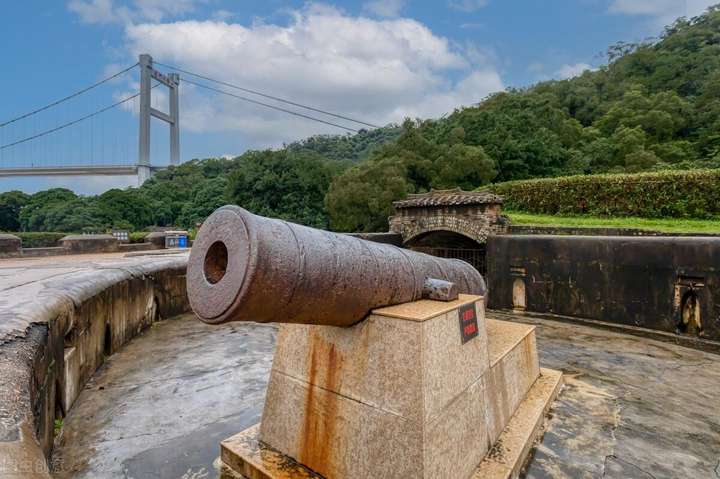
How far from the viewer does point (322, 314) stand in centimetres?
182

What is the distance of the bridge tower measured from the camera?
51250 millimetres

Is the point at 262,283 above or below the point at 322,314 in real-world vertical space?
above

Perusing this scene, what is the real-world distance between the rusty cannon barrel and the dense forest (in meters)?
15.0

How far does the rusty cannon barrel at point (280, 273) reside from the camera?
142 cm

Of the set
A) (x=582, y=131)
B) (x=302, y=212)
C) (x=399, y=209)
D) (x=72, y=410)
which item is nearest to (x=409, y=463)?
(x=72, y=410)

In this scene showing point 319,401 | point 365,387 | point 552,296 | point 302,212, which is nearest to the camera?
point 365,387

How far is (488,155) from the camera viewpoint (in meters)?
20.9

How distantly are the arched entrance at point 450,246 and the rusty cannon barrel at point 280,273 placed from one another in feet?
28.0

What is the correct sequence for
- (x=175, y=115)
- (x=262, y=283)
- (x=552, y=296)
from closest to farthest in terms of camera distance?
(x=262, y=283)
(x=552, y=296)
(x=175, y=115)

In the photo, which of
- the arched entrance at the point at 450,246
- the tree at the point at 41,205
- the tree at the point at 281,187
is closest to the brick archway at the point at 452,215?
the arched entrance at the point at 450,246

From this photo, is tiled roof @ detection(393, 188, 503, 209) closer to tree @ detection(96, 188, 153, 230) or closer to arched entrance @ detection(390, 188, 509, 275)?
arched entrance @ detection(390, 188, 509, 275)

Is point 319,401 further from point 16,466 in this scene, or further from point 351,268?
point 16,466

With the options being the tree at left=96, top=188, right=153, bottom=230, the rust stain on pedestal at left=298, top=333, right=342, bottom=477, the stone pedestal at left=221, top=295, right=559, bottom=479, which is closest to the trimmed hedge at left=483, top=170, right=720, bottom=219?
the stone pedestal at left=221, top=295, right=559, bottom=479

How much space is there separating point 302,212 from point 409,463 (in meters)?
23.5
